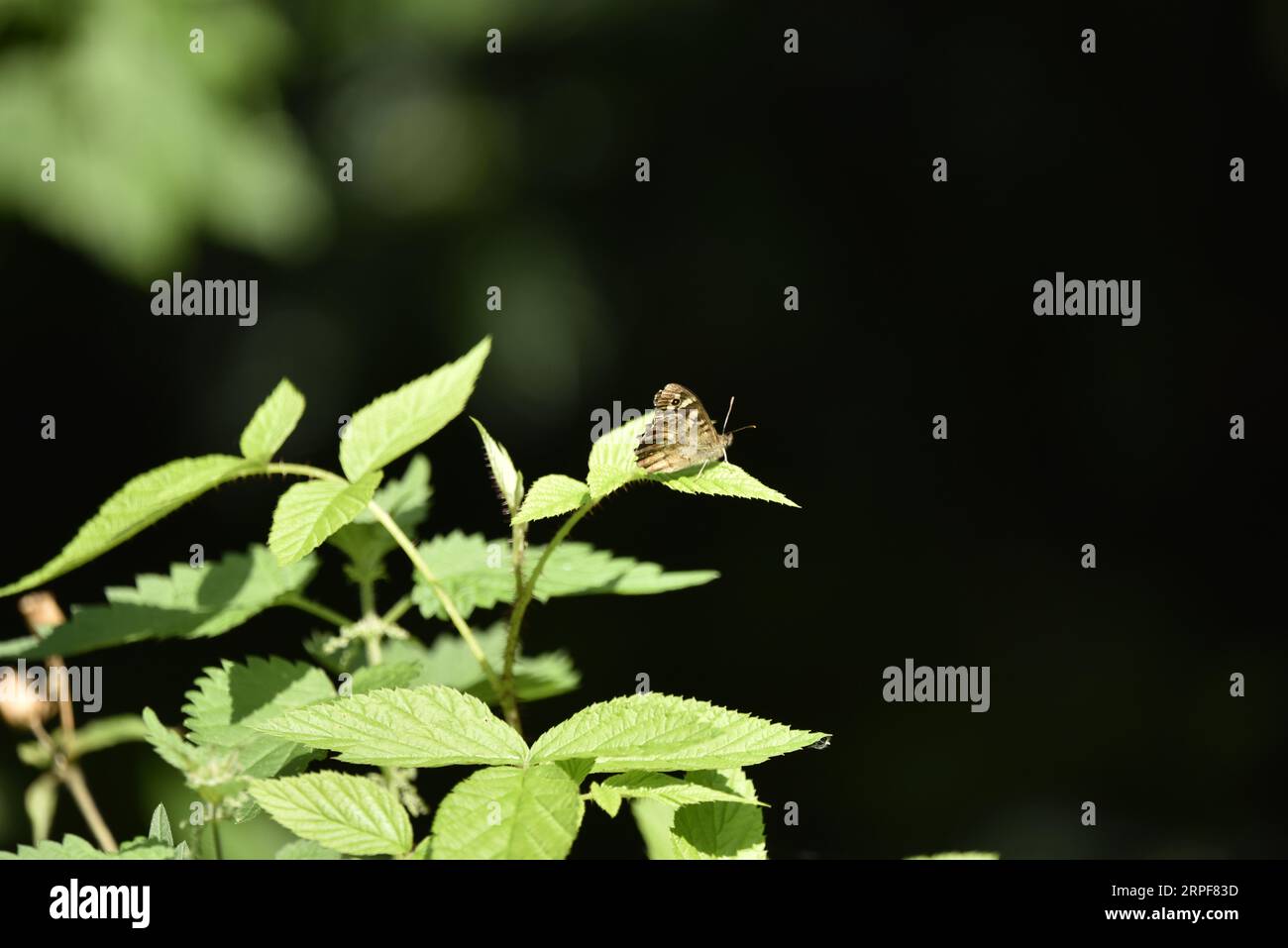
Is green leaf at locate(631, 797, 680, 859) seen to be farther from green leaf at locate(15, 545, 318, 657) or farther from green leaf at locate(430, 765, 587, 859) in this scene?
green leaf at locate(15, 545, 318, 657)

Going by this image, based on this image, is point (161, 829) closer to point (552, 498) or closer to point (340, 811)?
point (340, 811)

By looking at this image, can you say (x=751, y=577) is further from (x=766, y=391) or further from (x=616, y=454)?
(x=616, y=454)

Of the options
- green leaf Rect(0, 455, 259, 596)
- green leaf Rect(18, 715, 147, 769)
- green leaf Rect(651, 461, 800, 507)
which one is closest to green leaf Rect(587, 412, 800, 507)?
green leaf Rect(651, 461, 800, 507)

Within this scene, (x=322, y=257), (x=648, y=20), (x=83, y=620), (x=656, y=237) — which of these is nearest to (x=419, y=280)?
(x=322, y=257)

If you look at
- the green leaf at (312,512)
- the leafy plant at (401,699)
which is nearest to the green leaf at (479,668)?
the leafy plant at (401,699)

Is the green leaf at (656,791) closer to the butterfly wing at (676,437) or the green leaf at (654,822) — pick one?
the green leaf at (654,822)
